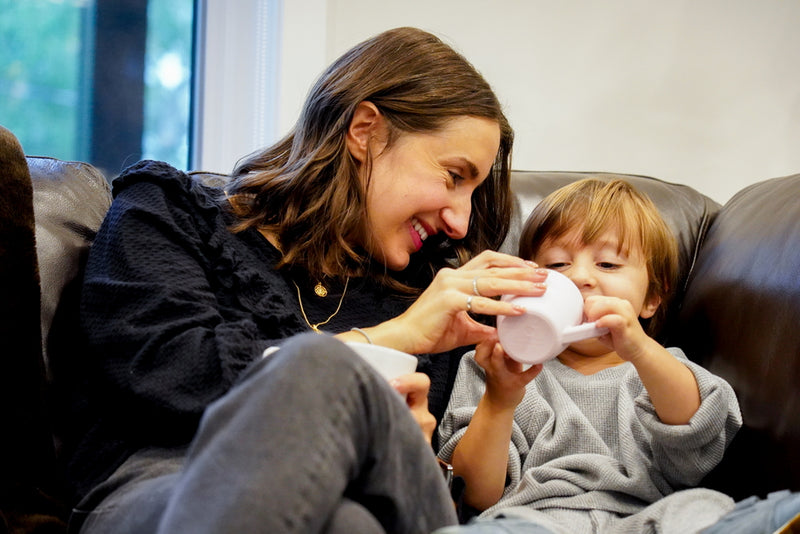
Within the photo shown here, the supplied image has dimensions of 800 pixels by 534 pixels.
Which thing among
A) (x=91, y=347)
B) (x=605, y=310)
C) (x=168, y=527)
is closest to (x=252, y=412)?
(x=168, y=527)

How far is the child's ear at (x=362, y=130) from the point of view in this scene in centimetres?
132

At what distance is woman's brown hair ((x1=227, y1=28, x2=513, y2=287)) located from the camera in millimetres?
1291

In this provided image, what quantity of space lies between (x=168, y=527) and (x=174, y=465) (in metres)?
0.32

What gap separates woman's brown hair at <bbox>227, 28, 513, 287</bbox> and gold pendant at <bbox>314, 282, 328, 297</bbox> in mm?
20

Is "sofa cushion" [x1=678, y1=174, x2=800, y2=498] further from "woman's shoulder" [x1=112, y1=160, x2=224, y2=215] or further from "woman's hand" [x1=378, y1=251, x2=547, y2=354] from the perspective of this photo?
"woman's shoulder" [x1=112, y1=160, x2=224, y2=215]

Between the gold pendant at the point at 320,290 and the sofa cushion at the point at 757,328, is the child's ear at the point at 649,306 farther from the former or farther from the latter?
the gold pendant at the point at 320,290

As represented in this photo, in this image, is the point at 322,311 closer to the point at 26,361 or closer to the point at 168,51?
the point at 26,361

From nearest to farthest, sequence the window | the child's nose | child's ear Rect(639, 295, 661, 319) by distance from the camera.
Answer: the child's nose
child's ear Rect(639, 295, 661, 319)
the window

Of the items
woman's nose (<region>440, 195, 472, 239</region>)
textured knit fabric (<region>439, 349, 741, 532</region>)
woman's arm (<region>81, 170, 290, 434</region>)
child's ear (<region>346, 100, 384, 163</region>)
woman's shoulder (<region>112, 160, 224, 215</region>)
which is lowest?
textured knit fabric (<region>439, 349, 741, 532</region>)

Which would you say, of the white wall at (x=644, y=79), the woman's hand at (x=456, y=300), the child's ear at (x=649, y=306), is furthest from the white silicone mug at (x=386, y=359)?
the white wall at (x=644, y=79)

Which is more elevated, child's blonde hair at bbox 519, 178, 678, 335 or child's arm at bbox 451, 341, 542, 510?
child's blonde hair at bbox 519, 178, 678, 335

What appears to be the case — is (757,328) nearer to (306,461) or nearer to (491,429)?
(491,429)

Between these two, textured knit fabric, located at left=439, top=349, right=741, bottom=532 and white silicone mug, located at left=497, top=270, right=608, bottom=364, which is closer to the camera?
white silicone mug, located at left=497, top=270, right=608, bottom=364

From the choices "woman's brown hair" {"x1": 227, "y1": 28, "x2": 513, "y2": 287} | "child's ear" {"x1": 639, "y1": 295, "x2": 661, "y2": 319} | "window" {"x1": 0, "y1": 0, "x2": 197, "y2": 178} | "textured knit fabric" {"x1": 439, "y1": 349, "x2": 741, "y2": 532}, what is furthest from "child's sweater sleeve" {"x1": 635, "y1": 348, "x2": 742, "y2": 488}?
"window" {"x1": 0, "y1": 0, "x2": 197, "y2": 178}
